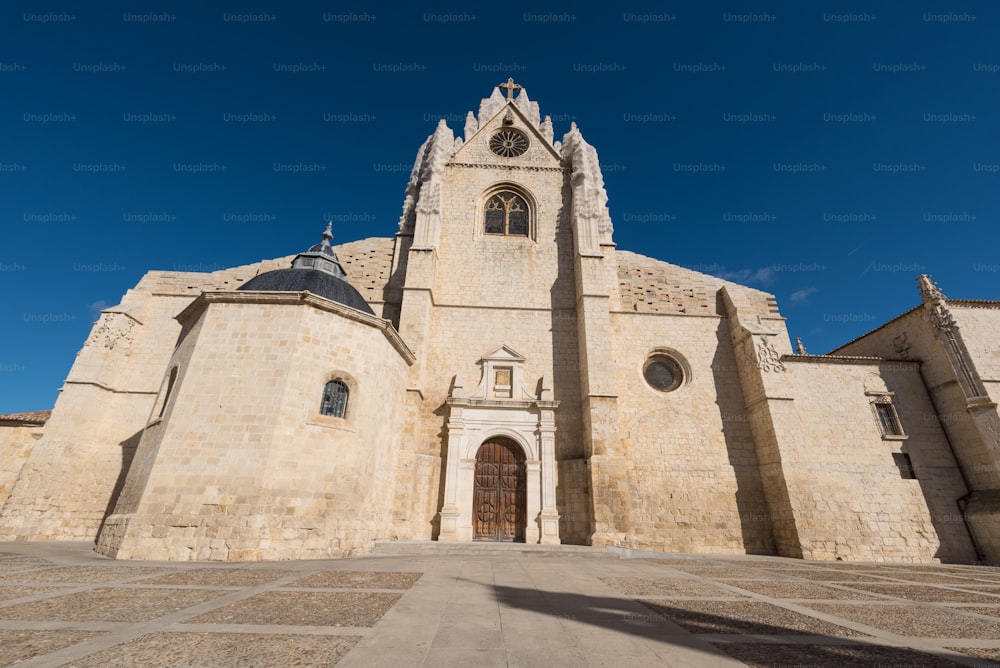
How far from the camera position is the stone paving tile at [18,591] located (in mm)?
3615

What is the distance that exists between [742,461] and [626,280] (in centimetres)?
721

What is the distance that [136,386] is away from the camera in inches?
500

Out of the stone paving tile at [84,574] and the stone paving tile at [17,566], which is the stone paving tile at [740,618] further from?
the stone paving tile at [17,566]

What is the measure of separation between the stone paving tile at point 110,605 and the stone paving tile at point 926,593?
310 inches

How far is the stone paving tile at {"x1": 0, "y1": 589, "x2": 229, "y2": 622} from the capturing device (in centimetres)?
300

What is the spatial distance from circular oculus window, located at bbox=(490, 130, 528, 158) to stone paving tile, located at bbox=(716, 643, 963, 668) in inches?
720

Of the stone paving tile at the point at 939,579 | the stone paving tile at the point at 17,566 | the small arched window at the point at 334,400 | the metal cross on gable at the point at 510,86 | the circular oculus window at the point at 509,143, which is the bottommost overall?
the stone paving tile at the point at 939,579

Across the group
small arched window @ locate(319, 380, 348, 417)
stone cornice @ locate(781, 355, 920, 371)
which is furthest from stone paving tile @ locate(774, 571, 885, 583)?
small arched window @ locate(319, 380, 348, 417)

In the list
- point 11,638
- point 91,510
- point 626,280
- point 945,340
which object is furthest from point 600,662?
point 945,340

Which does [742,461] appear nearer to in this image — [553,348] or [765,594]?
[553,348]

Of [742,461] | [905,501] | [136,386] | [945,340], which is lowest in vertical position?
[905,501]

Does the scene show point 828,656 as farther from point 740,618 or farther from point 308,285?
point 308,285

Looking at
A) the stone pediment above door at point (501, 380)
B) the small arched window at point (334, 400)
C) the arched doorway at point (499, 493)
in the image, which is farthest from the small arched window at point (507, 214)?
the small arched window at point (334, 400)

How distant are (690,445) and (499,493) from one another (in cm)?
623
